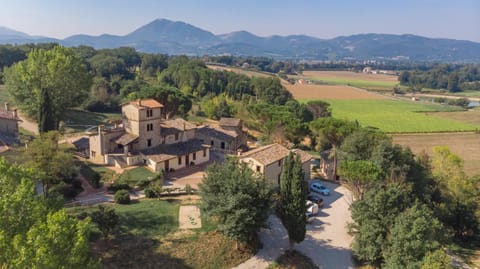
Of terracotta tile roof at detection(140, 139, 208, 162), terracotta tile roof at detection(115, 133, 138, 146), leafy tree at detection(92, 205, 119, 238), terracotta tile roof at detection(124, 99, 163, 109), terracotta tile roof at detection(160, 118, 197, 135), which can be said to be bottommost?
leafy tree at detection(92, 205, 119, 238)

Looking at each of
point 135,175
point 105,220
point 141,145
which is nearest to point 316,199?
point 135,175

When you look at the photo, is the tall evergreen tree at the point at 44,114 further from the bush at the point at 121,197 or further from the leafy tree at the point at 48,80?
the bush at the point at 121,197

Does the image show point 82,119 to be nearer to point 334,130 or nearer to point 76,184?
point 76,184

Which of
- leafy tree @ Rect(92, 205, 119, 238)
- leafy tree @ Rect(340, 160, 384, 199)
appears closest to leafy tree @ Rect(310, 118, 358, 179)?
leafy tree @ Rect(340, 160, 384, 199)

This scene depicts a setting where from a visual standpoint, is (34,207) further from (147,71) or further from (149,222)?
(147,71)

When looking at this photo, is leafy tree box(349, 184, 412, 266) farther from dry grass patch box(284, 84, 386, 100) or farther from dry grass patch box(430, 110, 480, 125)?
dry grass patch box(284, 84, 386, 100)

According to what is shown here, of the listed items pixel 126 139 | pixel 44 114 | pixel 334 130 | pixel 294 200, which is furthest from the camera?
pixel 334 130
